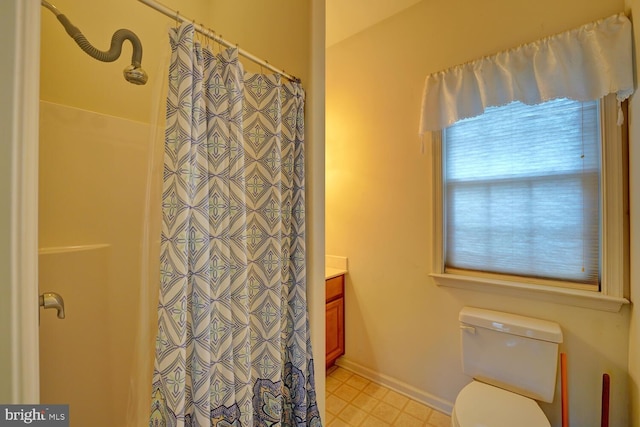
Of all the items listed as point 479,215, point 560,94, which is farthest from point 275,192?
point 560,94

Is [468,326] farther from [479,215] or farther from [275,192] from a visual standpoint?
[275,192]

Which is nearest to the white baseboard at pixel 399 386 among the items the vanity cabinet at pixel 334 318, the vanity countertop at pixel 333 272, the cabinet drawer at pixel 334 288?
the vanity cabinet at pixel 334 318

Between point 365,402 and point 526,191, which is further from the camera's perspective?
point 365,402

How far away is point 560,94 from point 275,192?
148cm

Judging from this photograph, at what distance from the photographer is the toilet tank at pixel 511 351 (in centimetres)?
125

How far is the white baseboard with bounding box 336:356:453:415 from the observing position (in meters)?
1.65

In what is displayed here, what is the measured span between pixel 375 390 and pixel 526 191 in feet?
5.50

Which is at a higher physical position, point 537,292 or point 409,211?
point 409,211

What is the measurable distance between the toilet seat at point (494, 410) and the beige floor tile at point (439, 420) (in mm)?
444

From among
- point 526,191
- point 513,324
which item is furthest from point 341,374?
point 526,191

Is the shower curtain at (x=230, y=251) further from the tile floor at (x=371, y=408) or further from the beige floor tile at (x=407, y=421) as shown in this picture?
the beige floor tile at (x=407, y=421)

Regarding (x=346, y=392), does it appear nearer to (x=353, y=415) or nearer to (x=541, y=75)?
(x=353, y=415)

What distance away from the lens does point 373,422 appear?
1577 millimetres

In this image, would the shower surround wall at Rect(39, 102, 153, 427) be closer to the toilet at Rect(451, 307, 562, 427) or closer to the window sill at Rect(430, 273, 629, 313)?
the toilet at Rect(451, 307, 562, 427)
